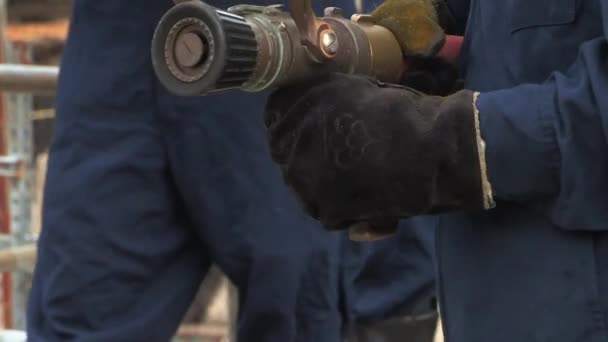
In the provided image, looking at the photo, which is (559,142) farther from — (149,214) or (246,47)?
(149,214)

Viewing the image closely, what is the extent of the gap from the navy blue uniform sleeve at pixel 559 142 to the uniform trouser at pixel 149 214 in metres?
1.00

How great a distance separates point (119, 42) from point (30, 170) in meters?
1.35

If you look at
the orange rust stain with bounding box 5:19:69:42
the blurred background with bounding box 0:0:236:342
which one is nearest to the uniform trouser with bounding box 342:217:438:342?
the blurred background with bounding box 0:0:236:342

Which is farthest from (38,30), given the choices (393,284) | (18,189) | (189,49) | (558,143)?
(558,143)

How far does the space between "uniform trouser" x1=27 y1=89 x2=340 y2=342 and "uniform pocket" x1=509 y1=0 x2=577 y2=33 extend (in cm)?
96

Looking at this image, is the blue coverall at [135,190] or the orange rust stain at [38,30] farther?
the orange rust stain at [38,30]

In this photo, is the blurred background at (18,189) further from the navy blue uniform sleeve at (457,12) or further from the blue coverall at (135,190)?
the navy blue uniform sleeve at (457,12)

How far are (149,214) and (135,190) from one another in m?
0.05

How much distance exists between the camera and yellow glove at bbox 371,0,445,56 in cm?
159

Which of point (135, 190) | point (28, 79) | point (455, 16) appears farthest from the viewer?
point (28, 79)

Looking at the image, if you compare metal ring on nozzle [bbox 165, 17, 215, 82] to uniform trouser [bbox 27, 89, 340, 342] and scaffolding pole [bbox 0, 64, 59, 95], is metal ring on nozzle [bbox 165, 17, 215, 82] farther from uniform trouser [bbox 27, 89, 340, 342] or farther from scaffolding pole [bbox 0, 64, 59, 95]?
scaffolding pole [bbox 0, 64, 59, 95]

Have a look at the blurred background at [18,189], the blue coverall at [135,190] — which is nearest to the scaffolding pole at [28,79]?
the blurred background at [18,189]

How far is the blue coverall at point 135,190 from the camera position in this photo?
7.64ft

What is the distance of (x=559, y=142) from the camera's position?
4.47 feet
